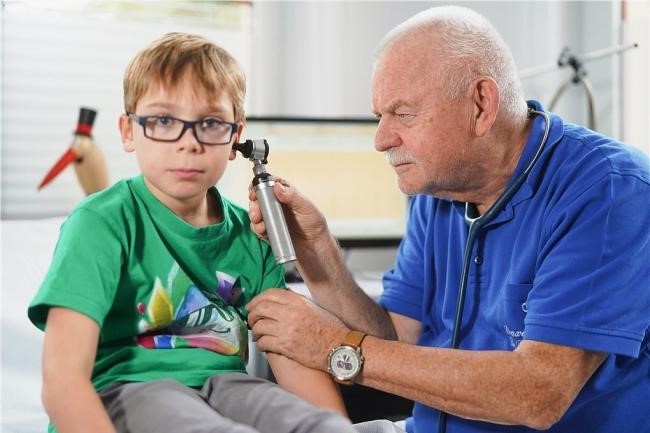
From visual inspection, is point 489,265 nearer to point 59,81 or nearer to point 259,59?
point 259,59

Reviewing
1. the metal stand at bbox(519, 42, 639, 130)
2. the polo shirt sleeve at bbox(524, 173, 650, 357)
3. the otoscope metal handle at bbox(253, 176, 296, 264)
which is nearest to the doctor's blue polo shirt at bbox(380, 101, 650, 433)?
the polo shirt sleeve at bbox(524, 173, 650, 357)

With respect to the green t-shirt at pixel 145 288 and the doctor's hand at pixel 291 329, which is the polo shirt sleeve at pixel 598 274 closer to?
the doctor's hand at pixel 291 329

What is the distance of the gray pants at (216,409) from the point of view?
99cm

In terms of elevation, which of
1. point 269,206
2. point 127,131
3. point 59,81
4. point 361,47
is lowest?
point 269,206

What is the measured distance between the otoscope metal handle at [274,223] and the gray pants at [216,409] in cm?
20

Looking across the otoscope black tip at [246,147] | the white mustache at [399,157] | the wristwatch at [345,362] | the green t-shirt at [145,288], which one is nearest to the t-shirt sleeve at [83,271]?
the green t-shirt at [145,288]

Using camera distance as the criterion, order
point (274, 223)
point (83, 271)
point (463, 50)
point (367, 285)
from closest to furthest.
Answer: point (83, 271) < point (274, 223) < point (463, 50) < point (367, 285)

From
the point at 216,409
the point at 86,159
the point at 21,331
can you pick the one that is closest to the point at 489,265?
the point at 216,409

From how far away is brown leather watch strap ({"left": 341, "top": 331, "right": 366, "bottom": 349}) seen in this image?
1.25 metres

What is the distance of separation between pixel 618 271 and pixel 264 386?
0.58 meters

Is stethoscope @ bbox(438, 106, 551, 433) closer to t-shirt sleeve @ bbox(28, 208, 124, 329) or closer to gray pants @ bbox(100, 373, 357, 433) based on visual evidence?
gray pants @ bbox(100, 373, 357, 433)

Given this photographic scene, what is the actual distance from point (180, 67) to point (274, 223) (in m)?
0.27

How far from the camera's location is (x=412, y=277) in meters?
1.61

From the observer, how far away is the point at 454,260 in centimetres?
149
